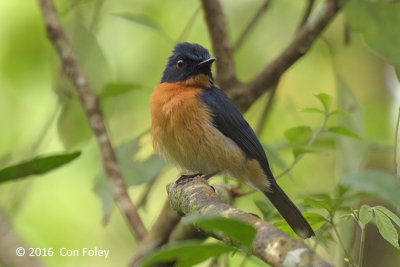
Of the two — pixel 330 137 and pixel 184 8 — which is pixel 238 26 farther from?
pixel 330 137

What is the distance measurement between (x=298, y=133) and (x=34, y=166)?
6.84ft

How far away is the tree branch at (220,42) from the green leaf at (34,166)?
2776mm

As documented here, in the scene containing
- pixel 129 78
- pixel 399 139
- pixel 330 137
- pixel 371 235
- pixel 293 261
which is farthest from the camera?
pixel 129 78

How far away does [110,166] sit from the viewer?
4.06 meters

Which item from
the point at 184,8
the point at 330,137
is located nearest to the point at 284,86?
the point at 184,8

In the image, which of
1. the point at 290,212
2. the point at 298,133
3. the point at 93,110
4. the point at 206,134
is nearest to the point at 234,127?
the point at 206,134

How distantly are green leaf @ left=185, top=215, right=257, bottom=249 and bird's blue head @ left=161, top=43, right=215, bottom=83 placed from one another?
Result: 3742 mm

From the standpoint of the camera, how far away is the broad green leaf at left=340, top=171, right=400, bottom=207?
1.64m

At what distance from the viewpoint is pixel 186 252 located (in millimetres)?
1367

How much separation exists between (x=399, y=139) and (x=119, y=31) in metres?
4.72

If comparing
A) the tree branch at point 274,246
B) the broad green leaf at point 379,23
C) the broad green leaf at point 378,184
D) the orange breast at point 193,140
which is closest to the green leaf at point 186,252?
the tree branch at point 274,246

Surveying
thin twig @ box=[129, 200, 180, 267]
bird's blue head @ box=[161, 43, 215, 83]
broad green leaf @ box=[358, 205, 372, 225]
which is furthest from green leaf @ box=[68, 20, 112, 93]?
broad green leaf @ box=[358, 205, 372, 225]

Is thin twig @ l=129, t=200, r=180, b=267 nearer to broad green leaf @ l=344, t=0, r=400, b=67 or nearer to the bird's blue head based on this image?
the bird's blue head

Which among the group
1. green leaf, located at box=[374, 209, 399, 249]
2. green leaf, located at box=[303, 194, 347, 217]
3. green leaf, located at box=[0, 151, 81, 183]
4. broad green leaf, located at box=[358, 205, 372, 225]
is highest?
green leaf, located at box=[0, 151, 81, 183]
